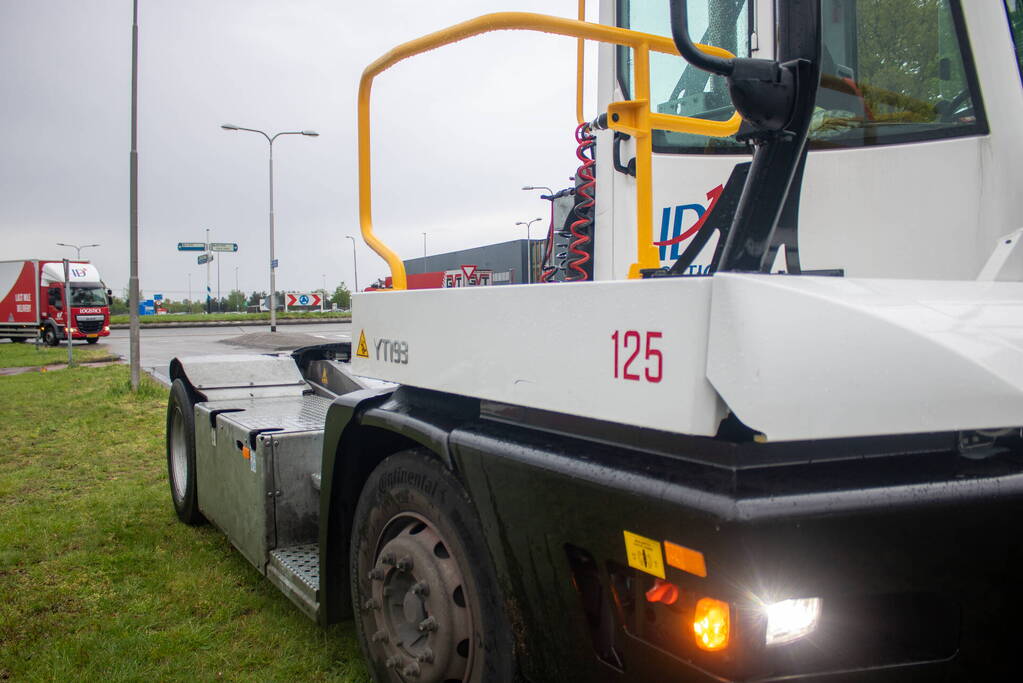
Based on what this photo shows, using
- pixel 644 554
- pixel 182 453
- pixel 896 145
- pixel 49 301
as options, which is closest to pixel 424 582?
pixel 644 554

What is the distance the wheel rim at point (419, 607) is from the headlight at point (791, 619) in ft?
2.80

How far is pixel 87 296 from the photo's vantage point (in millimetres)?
32719

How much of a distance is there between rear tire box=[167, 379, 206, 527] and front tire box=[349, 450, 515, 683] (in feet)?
8.75

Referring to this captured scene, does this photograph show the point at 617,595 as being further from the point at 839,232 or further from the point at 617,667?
the point at 839,232

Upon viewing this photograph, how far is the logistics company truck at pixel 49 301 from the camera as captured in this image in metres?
32.3

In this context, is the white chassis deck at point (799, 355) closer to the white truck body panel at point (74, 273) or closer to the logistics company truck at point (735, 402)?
the logistics company truck at point (735, 402)

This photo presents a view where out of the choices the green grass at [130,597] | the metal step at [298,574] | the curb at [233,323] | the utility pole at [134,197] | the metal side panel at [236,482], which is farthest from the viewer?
the curb at [233,323]

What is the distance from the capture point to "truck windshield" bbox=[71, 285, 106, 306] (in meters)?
32.5

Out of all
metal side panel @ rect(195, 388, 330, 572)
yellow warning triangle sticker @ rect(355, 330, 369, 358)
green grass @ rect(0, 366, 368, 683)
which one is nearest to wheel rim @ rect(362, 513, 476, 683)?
yellow warning triangle sticker @ rect(355, 330, 369, 358)

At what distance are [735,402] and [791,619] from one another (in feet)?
1.73

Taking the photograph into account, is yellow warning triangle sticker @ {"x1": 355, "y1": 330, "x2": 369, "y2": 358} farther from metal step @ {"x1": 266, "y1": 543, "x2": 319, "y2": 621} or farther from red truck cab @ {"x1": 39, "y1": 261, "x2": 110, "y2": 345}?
red truck cab @ {"x1": 39, "y1": 261, "x2": 110, "y2": 345}

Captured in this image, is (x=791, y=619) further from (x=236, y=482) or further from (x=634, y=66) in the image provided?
(x=236, y=482)

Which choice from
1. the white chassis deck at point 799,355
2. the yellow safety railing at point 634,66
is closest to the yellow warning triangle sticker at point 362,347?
the yellow safety railing at point 634,66

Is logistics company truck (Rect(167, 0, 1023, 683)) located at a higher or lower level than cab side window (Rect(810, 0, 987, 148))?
lower
